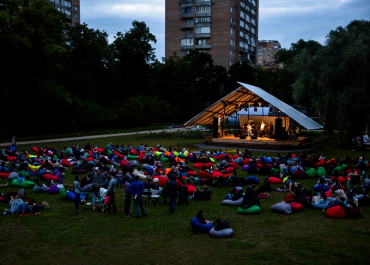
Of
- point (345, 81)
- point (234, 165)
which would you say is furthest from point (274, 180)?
point (345, 81)

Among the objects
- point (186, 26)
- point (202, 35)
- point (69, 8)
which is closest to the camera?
point (202, 35)

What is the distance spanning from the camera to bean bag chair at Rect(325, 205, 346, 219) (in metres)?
11.6

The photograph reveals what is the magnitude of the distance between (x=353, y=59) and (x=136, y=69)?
46592mm

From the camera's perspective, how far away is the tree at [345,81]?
27047mm

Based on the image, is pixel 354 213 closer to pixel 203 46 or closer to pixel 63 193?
pixel 63 193

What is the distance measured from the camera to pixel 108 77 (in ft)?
197

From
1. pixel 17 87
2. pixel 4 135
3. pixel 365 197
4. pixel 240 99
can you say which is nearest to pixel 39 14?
pixel 17 87

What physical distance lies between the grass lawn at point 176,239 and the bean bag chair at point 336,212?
229mm

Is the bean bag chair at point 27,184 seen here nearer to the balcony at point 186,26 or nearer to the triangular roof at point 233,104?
the triangular roof at point 233,104

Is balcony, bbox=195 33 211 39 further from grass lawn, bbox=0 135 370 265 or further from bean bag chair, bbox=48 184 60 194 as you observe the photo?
grass lawn, bbox=0 135 370 265

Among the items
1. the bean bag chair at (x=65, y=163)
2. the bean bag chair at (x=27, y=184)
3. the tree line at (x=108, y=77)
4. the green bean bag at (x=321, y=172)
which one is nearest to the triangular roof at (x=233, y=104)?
the tree line at (x=108, y=77)

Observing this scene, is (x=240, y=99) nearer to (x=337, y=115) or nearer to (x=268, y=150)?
(x=268, y=150)

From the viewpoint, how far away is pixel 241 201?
43.6 feet

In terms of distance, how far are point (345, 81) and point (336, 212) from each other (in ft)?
65.2
